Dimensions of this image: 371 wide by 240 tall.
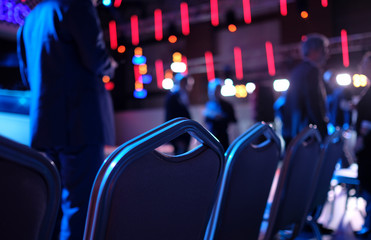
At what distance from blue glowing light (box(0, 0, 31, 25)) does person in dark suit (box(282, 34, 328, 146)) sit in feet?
6.68

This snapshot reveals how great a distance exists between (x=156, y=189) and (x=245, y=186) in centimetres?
42

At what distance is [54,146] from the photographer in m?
1.44

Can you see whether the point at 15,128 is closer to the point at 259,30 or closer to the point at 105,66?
the point at 105,66

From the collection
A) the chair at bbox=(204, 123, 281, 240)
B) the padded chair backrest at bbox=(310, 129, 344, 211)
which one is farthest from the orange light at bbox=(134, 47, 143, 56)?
the chair at bbox=(204, 123, 281, 240)

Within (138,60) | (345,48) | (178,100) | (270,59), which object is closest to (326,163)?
(178,100)

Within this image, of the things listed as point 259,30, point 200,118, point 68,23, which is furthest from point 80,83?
point 259,30

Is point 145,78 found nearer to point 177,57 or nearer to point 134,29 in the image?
point 177,57

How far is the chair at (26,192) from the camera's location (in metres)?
0.37

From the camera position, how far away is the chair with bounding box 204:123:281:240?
2.79ft

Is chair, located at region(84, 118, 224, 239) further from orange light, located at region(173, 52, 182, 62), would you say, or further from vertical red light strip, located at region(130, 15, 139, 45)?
orange light, located at region(173, 52, 182, 62)

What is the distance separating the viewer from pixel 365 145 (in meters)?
2.16

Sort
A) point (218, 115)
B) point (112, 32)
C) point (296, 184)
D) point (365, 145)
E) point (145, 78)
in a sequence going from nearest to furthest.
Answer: point (296, 184) → point (365, 145) → point (218, 115) → point (112, 32) → point (145, 78)

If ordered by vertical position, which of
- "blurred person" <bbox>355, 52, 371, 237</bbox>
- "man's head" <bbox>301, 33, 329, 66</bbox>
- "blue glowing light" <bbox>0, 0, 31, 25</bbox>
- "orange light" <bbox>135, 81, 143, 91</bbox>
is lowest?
"blurred person" <bbox>355, 52, 371, 237</bbox>

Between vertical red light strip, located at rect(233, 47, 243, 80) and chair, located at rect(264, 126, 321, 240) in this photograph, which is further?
vertical red light strip, located at rect(233, 47, 243, 80)
